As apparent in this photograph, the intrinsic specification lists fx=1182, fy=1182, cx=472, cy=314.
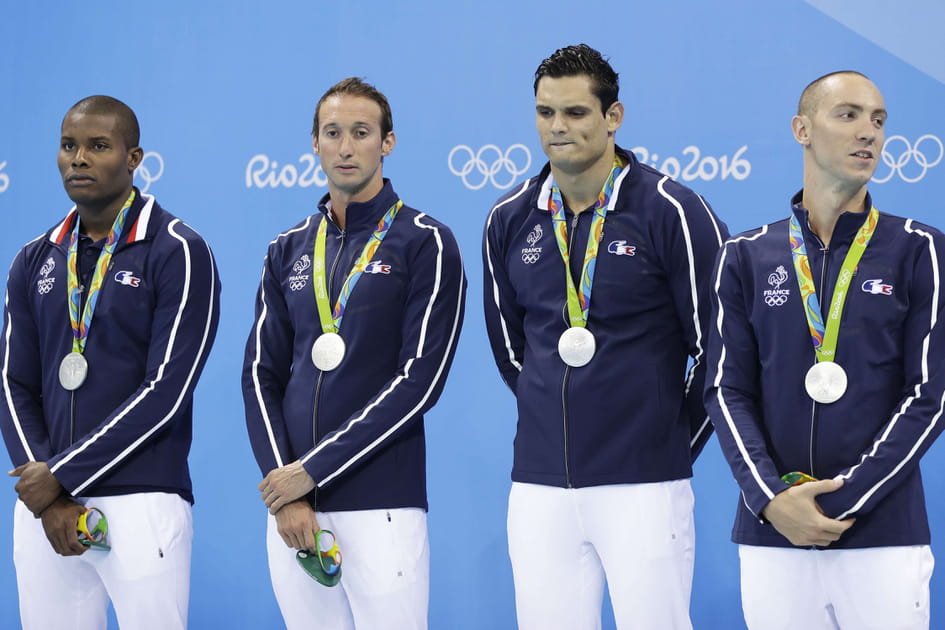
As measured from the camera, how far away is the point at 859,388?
2.77 metres

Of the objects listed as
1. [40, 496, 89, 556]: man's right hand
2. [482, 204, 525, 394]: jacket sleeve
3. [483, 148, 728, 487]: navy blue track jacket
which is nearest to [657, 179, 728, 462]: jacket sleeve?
[483, 148, 728, 487]: navy blue track jacket

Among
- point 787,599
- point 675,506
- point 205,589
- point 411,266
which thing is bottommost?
point 205,589

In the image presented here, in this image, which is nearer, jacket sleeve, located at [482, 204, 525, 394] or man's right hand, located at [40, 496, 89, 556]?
man's right hand, located at [40, 496, 89, 556]

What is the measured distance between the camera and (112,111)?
356 cm

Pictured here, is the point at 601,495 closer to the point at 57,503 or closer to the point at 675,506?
the point at 675,506

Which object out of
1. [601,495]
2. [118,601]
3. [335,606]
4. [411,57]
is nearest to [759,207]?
[411,57]

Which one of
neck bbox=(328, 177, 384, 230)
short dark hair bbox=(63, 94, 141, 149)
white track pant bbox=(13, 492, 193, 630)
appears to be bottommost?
white track pant bbox=(13, 492, 193, 630)

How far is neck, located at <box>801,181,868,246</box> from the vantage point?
292 cm

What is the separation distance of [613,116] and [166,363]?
142 cm

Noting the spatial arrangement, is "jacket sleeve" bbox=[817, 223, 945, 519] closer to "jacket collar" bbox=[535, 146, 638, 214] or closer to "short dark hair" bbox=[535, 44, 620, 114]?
"jacket collar" bbox=[535, 146, 638, 214]

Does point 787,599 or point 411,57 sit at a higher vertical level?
point 411,57

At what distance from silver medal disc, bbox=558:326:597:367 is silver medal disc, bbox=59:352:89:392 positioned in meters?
1.36

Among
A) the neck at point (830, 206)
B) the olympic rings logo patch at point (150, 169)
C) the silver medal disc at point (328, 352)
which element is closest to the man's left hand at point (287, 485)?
the silver medal disc at point (328, 352)

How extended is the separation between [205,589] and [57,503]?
1810mm
